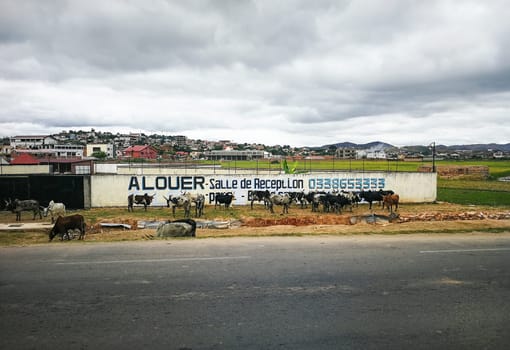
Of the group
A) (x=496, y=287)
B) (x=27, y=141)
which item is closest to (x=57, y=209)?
(x=496, y=287)

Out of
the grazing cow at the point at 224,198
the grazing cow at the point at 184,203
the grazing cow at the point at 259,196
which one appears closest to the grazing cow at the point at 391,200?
the grazing cow at the point at 259,196

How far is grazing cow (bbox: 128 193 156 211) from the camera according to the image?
2805 centimetres

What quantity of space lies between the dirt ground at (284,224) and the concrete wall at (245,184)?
1489 mm

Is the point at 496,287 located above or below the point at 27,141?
below

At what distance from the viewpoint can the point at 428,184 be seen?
109ft

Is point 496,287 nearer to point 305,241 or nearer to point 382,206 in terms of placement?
point 305,241

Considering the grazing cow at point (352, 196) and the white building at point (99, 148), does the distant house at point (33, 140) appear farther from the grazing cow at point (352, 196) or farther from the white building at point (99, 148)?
the grazing cow at point (352, 196)

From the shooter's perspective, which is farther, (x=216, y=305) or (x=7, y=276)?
(x=7, y=276)

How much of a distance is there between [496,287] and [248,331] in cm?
580

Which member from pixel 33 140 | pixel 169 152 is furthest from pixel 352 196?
pixel 33 140

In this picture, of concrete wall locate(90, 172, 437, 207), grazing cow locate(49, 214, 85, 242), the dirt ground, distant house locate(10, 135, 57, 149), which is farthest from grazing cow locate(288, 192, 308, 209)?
distant house locate(10, 135, 57, 149)

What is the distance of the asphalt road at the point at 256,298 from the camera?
20.5 feet

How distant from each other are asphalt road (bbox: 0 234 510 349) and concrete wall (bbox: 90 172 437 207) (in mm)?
17188

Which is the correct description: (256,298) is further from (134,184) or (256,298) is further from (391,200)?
(134,184)
